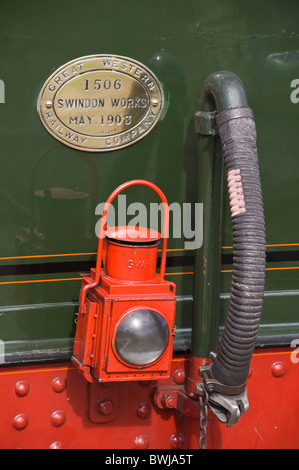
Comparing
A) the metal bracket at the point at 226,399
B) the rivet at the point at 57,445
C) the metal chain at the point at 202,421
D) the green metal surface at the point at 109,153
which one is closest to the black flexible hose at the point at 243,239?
the metal bracket at the point at 226,399

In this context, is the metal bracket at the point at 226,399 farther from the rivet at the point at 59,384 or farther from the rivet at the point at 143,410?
the rivet at the point at 59,384

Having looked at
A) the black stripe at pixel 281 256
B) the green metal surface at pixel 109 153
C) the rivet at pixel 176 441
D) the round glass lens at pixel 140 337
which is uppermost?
the green metal surface at pixel 109 153

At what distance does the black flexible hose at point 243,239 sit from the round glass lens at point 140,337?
0.22 metres

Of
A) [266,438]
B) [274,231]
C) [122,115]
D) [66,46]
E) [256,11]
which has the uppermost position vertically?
[256,11]

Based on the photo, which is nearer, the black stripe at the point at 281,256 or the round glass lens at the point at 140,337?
the round glass lens at the point at 140,337

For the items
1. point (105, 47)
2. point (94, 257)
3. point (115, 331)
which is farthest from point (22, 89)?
point (115, 331)

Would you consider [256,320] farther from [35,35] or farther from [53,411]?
[35,35]

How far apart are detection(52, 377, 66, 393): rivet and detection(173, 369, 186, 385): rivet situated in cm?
42

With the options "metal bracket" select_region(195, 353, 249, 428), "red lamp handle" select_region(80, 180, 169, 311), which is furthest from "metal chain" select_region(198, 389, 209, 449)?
"red lamp handle" select_region(80, 180, 169, 311)

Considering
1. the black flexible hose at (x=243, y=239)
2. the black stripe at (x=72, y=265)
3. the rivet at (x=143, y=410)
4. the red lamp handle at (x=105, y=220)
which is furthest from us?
the rivet at (x=143, y=410)

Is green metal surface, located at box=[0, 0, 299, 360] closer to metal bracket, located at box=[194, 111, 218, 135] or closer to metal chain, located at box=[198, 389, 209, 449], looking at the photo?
metal bracket, located at box=[194, 111, 218, 135]

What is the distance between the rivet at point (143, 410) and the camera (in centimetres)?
244

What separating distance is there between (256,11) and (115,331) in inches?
49.4

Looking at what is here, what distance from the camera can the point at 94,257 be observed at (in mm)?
2383
